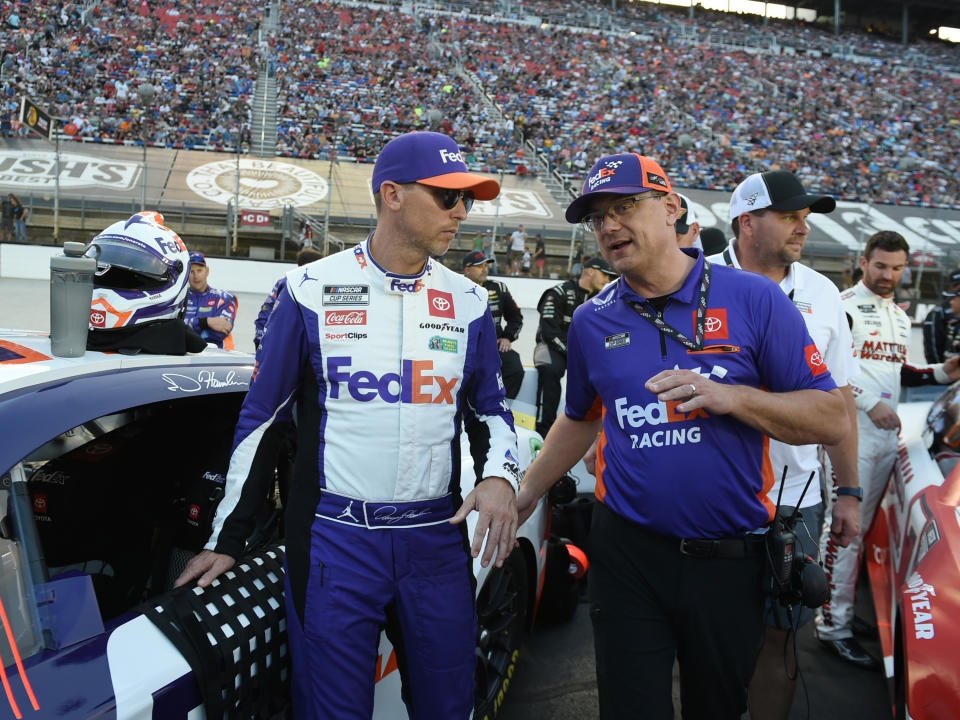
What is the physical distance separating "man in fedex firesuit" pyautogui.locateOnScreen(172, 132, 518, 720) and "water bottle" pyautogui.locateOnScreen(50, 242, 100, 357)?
18.4 inches

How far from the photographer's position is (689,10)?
145 feet

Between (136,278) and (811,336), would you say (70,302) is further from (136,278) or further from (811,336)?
(811,336)

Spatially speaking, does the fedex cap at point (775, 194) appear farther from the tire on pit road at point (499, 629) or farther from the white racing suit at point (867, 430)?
the tire on pit road at point (499, 629)

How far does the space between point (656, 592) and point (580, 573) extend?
186 centimetres

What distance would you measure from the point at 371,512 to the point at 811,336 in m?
1.51

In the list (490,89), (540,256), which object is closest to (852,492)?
(540,256)

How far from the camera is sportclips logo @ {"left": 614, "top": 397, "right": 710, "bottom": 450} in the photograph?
186 centimetres

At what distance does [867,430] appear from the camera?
365cm

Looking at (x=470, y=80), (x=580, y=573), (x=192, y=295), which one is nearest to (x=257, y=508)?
(x=580, y=573)

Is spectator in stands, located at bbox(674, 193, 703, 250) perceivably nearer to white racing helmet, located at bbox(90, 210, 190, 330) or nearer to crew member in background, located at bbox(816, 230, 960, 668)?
crew member in background, located at bbox(816, 230, 960, 668)

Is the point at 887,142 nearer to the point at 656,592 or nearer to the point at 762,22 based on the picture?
the point at 762,22

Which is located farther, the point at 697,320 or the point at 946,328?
the point at 946,328

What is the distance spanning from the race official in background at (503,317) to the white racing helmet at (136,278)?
12.4 ft

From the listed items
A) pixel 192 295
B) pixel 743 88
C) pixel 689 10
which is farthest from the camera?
pixel 689 10
